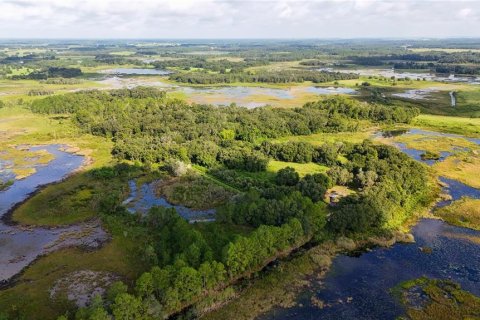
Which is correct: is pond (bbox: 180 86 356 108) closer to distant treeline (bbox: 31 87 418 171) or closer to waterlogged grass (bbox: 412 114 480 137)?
distant treeline (bbox: 31 87 418 171)

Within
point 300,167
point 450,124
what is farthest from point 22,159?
point 450,124

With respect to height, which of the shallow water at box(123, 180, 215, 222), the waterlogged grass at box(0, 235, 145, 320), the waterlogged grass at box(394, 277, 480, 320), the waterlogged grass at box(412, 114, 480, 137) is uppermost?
the waterlogged grass at box(412, 114, 480, 137)

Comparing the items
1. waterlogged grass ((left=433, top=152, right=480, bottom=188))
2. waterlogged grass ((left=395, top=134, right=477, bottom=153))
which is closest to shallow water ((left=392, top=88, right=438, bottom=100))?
waterlogged grass ((left=395, top=134, right=477, bottom=153))

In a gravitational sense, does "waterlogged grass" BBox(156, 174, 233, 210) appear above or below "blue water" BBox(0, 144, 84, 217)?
above

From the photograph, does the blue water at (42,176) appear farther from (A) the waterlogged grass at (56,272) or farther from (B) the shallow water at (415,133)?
(B) the shallow water at (415,133)

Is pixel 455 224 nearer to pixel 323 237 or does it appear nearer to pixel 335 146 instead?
pixel 323 237

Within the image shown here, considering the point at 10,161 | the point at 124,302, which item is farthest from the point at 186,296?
the point at 10,161

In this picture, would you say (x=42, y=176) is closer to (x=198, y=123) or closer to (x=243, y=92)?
(x=198, y=123)

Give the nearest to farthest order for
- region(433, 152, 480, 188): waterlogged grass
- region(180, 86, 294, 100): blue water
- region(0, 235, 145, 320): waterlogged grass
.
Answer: region(0, 235, 145, 320): waterlogged grass < region(433, 152, 480, 188): waterlogged grass < region(180, 86, 294, 100): blue water
